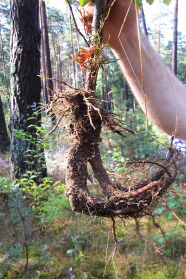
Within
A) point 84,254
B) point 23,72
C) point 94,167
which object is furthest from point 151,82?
point 23,72

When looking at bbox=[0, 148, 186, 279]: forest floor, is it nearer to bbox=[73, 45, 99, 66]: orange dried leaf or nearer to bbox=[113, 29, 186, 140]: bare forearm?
bbox=[113, 29, 186, 140]: bare forearm

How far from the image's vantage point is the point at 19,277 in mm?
1901

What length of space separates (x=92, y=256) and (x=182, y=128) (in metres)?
1.92

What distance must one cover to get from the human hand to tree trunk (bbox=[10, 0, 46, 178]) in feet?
6.39

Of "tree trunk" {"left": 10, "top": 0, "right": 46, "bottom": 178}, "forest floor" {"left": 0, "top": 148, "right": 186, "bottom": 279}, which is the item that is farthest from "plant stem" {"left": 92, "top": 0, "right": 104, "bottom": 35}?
"tree trunk" {"left": 10, "top": 0, "right": 46, "bottom": 178}

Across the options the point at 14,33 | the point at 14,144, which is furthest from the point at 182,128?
the point at 14,33

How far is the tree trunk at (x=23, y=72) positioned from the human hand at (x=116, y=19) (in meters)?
1.95

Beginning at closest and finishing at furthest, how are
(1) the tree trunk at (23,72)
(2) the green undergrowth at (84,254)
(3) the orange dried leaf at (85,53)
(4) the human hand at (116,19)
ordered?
1. (3) the orange dried leaf at (85,53)
2. (4) the human hand at (116,19)
3. (2) the green undergrowth at (84,254)
4. (1) the tree trunk at (23,72)

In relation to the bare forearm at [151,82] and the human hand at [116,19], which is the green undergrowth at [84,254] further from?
the human hand at [116,19]

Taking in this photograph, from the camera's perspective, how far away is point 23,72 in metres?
2.84

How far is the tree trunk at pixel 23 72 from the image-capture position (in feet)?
9.04

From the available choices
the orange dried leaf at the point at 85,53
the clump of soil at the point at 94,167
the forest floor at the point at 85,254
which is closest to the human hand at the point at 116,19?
the orange dried leaf at the point at 85,53

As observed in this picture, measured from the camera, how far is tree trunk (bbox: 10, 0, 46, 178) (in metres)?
2.75

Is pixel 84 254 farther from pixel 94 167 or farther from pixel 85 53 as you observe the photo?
pixel 85 53
